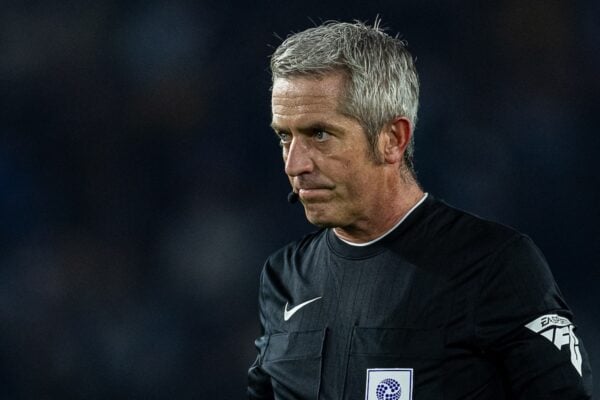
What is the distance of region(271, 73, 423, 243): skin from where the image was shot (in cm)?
160

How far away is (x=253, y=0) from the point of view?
347 centimetres

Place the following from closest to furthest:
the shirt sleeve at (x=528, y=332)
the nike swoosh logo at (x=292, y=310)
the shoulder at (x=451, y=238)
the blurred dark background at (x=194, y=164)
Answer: the shirt sleeve at (x=528, y=332)
the shoulder at (x=451, y=238)
the nike swoosh logo at (x=292, y=310)
the blurred dark background at (x=194, y=164)

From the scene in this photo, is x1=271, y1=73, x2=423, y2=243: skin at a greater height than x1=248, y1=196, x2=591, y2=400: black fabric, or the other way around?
x1=271, y1=73, x2=423, y2=243: skin

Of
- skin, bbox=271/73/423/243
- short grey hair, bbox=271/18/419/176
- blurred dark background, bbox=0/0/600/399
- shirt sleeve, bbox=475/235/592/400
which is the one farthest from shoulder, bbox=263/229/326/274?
blurred dark background, bbox=0/0/600/399

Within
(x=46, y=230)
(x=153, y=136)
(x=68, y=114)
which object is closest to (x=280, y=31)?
(x=153, y=136)

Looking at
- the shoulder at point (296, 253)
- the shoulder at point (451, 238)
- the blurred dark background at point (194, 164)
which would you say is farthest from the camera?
the blurred dark background at point (194, 164)

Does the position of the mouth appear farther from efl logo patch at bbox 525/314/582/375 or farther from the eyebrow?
efl logo patch at bbox 525/314/582/375

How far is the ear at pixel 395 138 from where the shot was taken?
1.66m

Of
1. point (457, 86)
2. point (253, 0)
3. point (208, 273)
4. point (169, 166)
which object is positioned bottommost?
point (208, 273)

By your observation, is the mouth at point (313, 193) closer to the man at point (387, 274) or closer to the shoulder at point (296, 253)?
the man at point (387, 274)

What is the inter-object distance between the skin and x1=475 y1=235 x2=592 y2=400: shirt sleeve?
0.25 m

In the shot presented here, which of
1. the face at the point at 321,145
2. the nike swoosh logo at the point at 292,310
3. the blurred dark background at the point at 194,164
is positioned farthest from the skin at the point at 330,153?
the blurred dark background at the point at 194,164

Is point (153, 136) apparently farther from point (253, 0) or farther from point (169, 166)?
point (253, 0)

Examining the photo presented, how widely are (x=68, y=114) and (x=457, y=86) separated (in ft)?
4.53
